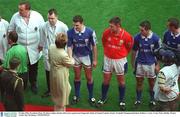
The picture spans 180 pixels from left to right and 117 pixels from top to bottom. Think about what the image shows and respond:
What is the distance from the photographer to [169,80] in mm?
6215

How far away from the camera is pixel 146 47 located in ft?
23.5

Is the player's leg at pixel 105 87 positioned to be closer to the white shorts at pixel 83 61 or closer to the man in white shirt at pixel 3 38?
the white shorts at pixel 83 61

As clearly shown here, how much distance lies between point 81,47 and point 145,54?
0.97 meters

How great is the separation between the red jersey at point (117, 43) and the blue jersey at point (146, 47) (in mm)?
122

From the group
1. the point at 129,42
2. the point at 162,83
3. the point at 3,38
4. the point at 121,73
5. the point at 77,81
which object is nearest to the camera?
the point at 162,83

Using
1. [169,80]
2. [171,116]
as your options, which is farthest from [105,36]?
[171,116]

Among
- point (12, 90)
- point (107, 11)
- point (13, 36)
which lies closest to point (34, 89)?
point (13, 36)

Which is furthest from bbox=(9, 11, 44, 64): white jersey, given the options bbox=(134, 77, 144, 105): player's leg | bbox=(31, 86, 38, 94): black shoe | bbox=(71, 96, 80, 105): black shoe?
bbox=(134, 77, 144, 105): player's leg

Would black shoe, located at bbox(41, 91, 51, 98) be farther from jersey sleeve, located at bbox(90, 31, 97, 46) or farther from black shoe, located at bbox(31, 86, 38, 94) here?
jersey sleeve, located at bbox(90, 31, 97, 46)

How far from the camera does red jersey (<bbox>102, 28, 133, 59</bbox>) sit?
7.12 metres

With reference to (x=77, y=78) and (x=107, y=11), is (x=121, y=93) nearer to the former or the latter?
(x=77, y=78)

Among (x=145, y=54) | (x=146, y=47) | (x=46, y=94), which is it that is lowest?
(x=46, y=94)

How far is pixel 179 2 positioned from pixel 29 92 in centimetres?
395

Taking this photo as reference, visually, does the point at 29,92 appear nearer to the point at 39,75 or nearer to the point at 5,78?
the point at 39,75
